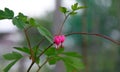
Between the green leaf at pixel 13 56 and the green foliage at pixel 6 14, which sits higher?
the green foliage at pixel 6 14

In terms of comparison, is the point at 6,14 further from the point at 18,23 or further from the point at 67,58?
the point at 67,58

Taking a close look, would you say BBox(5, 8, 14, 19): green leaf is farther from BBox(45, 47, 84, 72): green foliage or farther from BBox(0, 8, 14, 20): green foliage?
BBox(45, 47, 84, 72): green foliage

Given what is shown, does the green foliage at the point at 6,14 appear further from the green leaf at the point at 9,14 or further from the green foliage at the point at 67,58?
the green foliage at the point at 67,58

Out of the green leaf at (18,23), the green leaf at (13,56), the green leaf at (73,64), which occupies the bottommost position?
the green leaf at (73,64)

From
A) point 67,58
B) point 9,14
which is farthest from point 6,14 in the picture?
point 67,58

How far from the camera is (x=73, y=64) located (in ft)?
1.97

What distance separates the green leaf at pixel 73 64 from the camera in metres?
0.59

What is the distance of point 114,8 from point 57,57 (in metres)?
4.53

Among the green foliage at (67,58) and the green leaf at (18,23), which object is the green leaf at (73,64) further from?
the green leaf at (18,23)

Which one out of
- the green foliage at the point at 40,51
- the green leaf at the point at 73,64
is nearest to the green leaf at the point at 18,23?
the green foliage at the point at 40,51

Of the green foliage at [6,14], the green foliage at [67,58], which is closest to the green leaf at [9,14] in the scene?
the green foliage at [6,14]

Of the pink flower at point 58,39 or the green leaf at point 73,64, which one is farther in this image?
the green leaf at point 73,64

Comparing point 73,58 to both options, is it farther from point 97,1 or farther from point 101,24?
point 101,24

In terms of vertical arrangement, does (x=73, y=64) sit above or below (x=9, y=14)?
below
